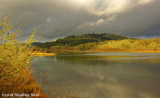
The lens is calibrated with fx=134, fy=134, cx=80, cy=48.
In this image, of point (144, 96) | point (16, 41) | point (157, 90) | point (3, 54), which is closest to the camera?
point (3, 54)

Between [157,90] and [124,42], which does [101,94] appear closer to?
[157,90]

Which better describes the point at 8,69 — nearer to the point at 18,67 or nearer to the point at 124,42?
the point at 18,67

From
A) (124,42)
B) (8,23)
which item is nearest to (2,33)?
(8,23)

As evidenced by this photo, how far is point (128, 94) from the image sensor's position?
30.4 ft

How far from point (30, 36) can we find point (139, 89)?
344 inches

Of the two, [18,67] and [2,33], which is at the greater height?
[2,33]

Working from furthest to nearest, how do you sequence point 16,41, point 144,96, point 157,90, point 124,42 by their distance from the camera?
point 124,42 < point 157,90 < point 144,96 < point 16,41

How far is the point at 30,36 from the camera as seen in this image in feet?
23.3

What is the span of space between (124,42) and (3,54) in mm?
115171

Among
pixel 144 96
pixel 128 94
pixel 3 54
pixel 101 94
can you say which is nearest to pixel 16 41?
pixel 3 54

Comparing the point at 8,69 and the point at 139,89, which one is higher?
the point at 8,69

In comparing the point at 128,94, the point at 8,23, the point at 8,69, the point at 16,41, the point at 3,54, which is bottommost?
the point at 128,94

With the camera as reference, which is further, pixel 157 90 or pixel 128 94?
pixel 157 90

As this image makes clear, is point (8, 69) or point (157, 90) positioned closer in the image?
point (8, 69)
